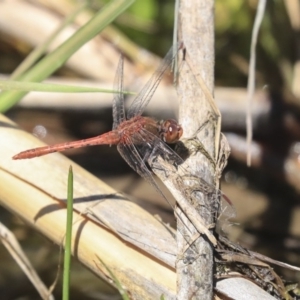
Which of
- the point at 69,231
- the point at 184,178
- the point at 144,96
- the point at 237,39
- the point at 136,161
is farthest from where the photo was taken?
the point at 237,39

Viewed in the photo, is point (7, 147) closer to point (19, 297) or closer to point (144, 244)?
point (144, 244)

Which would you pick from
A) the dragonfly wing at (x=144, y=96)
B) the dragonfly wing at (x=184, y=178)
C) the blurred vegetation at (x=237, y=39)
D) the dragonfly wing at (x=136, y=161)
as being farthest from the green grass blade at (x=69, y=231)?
the blurred vegetation at (x=237, y=39)

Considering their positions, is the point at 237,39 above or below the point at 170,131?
above

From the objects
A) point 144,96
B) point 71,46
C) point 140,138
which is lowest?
point 140,138

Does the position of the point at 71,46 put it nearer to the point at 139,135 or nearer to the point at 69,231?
the point at 139,135

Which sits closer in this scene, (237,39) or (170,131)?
(170,131)

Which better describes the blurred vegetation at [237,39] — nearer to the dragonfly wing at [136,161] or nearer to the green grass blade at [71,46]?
the dragonfly wing at [136,161]

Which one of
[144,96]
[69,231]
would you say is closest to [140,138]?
[144,96]

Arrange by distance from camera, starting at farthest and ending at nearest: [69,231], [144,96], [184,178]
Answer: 1. [144,96]
2. [184,178]
3. [69,231]
